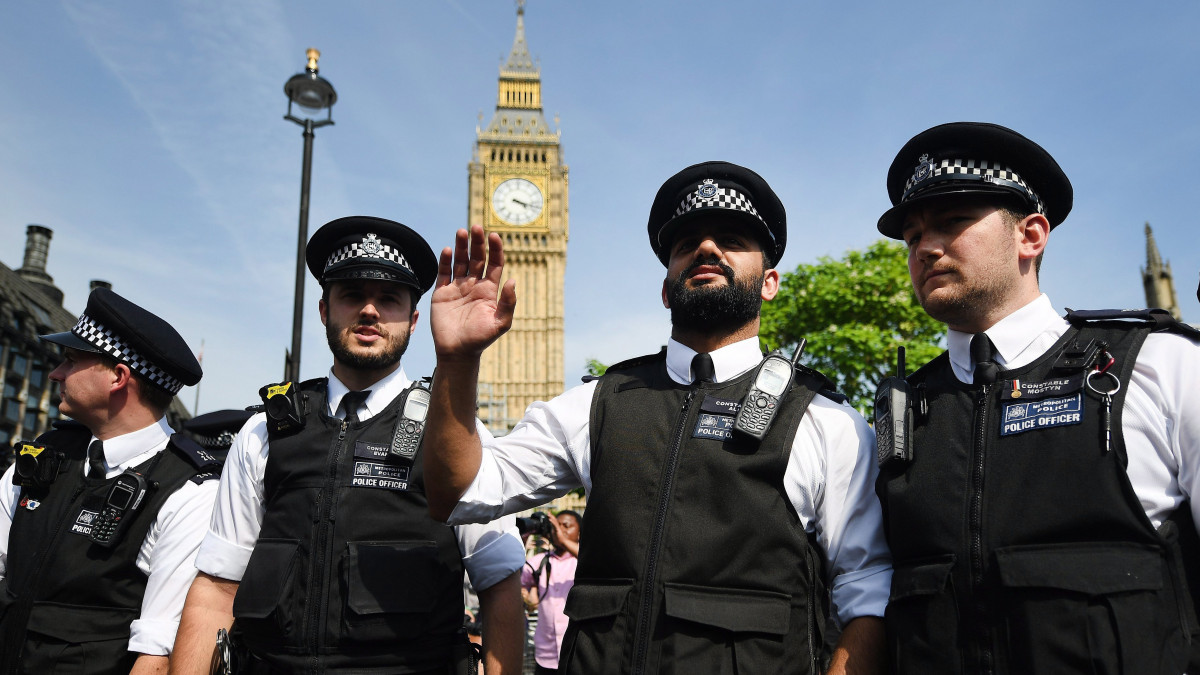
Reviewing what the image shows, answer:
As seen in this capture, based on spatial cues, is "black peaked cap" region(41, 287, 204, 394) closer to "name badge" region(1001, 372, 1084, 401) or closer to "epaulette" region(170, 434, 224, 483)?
"epaulette" region(170, 434, 224, 483)

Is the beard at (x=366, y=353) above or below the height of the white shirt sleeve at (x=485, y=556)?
above

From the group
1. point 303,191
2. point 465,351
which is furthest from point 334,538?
point 303,191

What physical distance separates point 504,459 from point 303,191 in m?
6.86

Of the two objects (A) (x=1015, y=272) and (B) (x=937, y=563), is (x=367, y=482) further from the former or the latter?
(A) (x=1015, y=272)

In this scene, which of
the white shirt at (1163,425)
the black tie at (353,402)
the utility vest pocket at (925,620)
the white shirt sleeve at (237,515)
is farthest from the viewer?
the black tie at (353,402)

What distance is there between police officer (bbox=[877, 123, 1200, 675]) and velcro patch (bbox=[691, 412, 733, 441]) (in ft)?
1.58

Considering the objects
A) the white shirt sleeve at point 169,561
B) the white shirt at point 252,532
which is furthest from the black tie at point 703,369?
the white shirt sleeve at point 169,561

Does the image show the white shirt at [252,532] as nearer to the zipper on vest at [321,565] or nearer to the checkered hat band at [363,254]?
the zipper on vest at [321,565]

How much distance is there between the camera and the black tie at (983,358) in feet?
8.13

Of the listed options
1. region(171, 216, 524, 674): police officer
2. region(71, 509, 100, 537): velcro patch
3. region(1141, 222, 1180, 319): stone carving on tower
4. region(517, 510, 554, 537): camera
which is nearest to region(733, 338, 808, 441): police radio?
region(171, 216, 524, 674): police officer

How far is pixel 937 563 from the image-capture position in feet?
7.62

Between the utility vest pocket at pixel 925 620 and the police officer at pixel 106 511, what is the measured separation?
9.09 ft

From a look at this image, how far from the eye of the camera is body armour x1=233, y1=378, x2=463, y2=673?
2906mm

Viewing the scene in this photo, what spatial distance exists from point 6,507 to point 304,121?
231 inches
